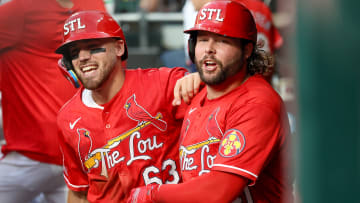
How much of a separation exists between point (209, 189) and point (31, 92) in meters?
1.72

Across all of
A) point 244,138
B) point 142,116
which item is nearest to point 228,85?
point 244,138

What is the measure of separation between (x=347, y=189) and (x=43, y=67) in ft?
8.61

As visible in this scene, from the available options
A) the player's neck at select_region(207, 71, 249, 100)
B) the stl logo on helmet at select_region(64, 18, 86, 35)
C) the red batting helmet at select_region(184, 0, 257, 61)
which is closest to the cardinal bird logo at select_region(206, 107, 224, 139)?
the player's neck at select_region(207, 71, 249, 100)

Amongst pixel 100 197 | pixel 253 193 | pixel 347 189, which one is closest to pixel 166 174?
pixel 100 197

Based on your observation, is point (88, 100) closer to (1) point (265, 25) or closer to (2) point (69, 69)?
(2) point (69, 69)

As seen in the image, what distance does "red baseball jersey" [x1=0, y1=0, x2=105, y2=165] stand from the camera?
9.02 feet

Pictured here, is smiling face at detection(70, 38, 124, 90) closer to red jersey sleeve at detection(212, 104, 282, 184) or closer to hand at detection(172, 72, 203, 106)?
hand at detection(172, 72, 203, 106)

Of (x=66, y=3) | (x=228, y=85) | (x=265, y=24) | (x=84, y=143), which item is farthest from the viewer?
(x=265, y=24)

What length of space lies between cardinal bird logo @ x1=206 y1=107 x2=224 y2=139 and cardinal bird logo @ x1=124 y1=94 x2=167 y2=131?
1.35 ft

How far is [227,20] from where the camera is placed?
6.38 ft

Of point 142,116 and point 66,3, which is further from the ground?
point 66,3

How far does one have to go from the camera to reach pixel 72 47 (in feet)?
7.52

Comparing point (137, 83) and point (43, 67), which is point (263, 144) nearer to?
point (137, 83)

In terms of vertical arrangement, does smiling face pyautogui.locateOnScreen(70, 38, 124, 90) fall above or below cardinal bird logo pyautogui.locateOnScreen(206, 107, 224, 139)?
above
